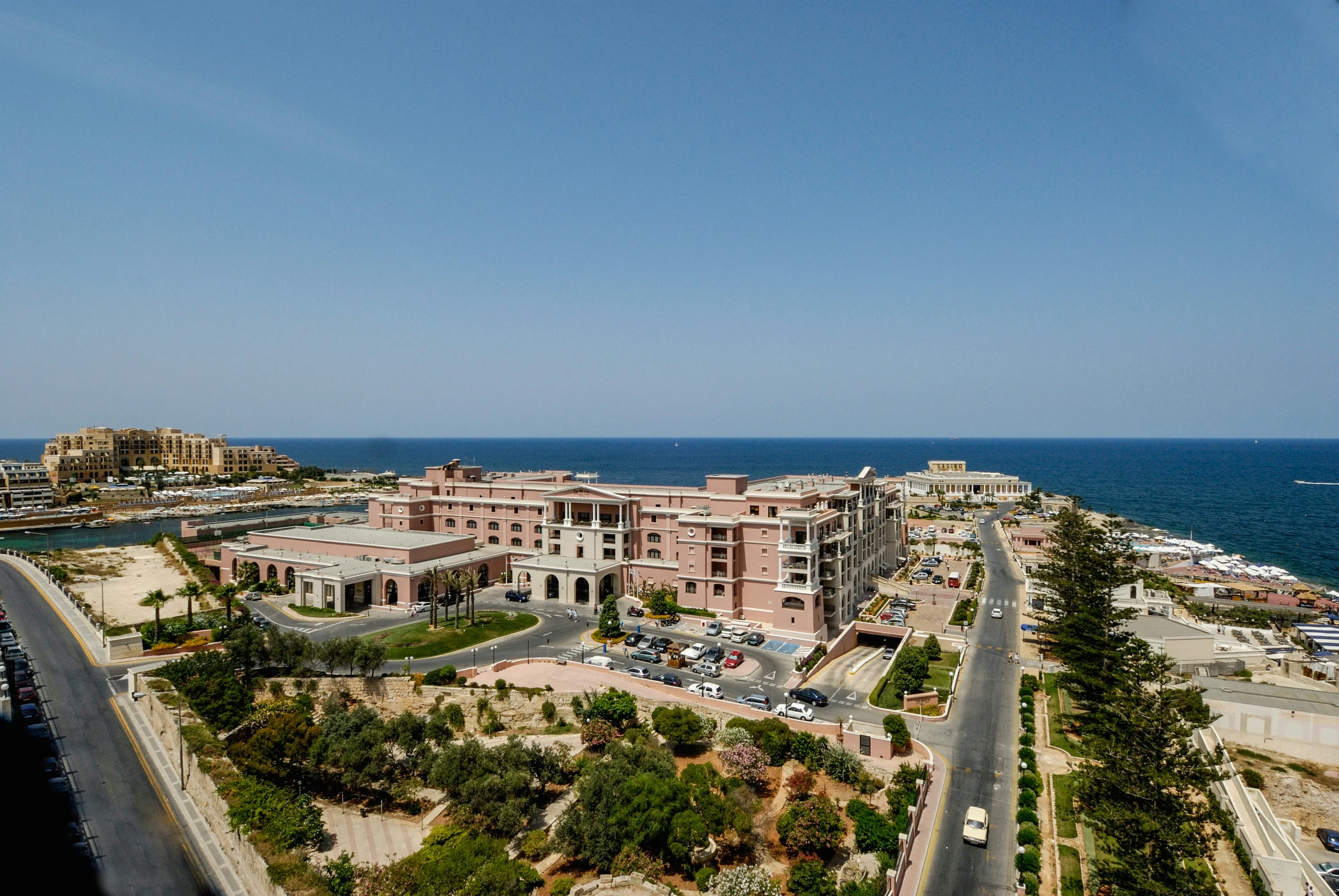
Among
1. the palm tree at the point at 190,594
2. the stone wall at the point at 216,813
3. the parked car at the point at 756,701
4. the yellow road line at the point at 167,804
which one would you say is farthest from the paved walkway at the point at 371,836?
the palm tree at the point at 190,594

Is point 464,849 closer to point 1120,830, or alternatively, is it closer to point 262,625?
point 1120,830

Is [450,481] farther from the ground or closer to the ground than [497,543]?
farther from the ground

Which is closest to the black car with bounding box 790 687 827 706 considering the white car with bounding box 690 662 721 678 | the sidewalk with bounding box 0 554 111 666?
the white car with bounding box 690 662 721 678

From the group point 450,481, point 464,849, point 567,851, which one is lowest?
point 567,851

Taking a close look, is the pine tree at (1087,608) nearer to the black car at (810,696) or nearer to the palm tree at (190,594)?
the black car at (810,696)

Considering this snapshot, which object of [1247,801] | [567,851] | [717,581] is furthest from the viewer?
[717,581]

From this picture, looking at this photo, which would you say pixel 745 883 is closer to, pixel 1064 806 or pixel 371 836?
pixel 1064 806

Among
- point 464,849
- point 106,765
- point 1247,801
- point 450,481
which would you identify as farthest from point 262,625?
point 1247,801

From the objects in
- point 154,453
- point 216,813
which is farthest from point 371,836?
point 154,453

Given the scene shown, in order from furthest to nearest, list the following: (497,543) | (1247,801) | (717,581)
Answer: (497,543) → (717,581) → (1247,801)
